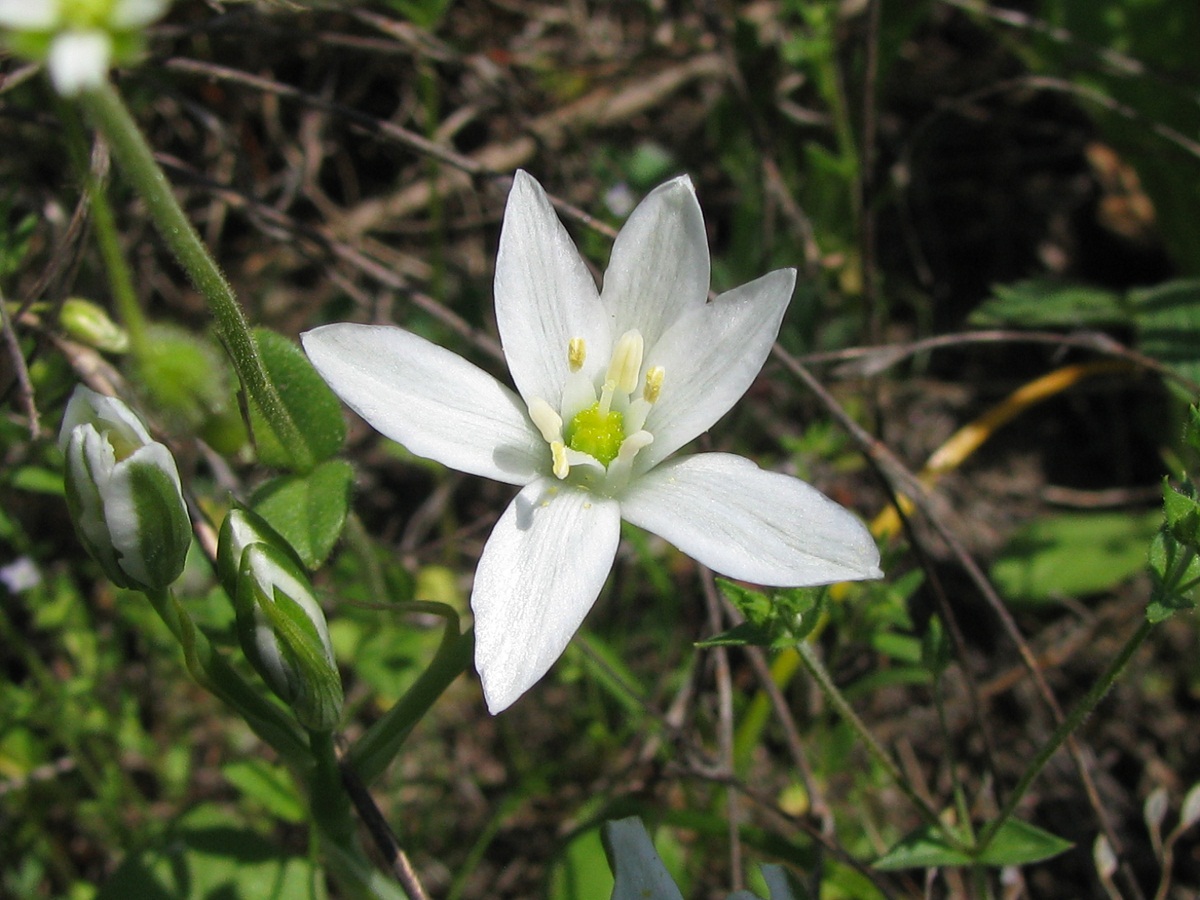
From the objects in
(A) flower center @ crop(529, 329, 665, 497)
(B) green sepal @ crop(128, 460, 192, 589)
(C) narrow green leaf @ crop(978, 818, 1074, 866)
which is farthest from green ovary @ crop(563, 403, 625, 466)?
(C) narrow green leaf @ crop(978, 818, 1074, 866)

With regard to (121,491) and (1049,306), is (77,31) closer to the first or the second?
(121,491)

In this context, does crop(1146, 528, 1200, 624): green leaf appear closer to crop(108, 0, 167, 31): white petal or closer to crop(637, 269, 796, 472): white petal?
crop(637, 269, 796, 472): white petal

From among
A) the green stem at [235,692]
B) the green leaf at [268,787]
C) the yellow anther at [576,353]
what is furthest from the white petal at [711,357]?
the green leaf at [268,787]

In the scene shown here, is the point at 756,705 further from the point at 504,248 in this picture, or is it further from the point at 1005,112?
the point at 1005,112

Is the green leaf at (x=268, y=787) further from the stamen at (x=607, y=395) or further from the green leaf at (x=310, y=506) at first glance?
the stamen at (x=607, y=395)

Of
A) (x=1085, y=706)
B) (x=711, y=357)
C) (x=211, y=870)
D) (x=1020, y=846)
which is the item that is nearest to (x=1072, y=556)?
(x=1020, y=846)
